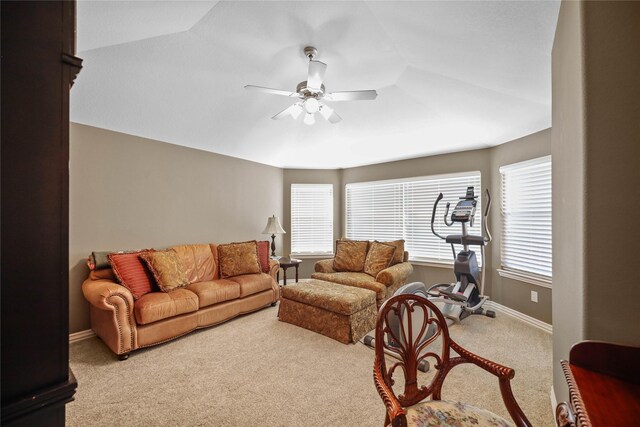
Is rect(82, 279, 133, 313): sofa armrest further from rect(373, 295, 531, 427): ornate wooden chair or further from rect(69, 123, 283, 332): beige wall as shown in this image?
rect(373, 295, 531, 427): ornate wooden chair

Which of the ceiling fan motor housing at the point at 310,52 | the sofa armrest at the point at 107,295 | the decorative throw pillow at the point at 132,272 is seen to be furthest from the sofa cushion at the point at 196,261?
the ceiling fan motor housing at the point at 310,52

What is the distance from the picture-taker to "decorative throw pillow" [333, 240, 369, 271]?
168 inches

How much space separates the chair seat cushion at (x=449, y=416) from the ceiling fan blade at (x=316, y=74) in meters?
2.32

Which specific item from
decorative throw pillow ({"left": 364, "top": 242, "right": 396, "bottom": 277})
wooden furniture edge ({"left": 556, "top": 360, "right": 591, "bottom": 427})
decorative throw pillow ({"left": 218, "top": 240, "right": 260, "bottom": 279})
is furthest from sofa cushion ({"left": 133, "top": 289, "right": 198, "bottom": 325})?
wooden furniture edge ({"left": 556, "top": 360, "right": 591, "bottom": 427})

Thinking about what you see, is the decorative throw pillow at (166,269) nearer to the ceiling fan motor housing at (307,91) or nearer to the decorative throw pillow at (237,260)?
the decorative throw pillow at (237,260)

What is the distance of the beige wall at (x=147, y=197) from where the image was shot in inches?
118

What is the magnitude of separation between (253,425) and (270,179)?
13.7 ft

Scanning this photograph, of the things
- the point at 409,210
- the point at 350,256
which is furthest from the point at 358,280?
the point at 409,210

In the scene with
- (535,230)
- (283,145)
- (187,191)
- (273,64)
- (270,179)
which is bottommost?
(535,230)

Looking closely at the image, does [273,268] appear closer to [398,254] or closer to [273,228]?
[273,228]

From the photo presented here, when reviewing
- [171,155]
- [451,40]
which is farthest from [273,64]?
[171,155]

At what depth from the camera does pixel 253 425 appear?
68.7 inches

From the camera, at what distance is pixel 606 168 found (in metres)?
1.23

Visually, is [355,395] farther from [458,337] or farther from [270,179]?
[270,179]
